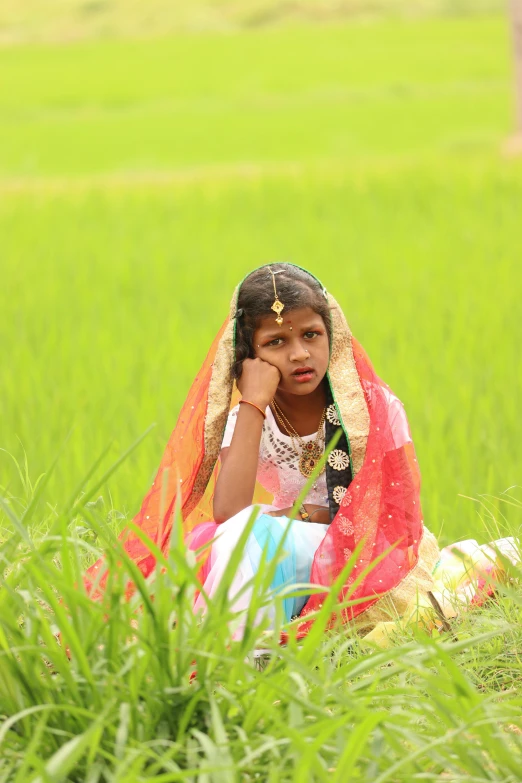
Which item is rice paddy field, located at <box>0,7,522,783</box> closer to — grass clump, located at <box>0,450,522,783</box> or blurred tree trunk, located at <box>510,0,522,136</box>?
grass clump, located at <box>0,450,522,783</box>

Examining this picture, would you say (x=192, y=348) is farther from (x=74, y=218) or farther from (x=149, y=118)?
(x=149, y=118)

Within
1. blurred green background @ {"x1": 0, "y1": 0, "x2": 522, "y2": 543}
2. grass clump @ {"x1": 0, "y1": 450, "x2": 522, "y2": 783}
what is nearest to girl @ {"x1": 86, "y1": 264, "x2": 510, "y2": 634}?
blurred green background @ {"x1": 0, "y1": 0, "x2": 522, "y2": 543}

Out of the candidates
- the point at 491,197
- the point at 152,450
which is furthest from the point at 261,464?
the point at 491,197

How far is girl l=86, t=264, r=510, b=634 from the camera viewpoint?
2.29m

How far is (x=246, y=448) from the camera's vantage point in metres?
2.30

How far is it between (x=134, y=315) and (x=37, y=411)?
1641 millimetres

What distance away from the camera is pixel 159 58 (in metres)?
22.5

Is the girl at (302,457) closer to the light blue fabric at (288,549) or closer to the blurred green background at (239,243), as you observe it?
the light blue fabric at (288,549)

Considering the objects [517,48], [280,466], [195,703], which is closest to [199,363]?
Result: [280,466]

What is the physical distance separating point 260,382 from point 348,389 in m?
0.18

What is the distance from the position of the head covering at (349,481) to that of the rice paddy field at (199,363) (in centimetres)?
14

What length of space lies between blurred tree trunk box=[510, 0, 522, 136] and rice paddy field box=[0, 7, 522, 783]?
1.31ft

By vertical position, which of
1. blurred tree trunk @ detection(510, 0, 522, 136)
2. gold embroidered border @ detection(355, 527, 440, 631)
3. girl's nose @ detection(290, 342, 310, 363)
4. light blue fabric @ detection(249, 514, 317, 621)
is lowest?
gold embroidered border @ detection(355, 527, 440, 631)

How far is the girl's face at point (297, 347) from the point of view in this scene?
7.48 feet
